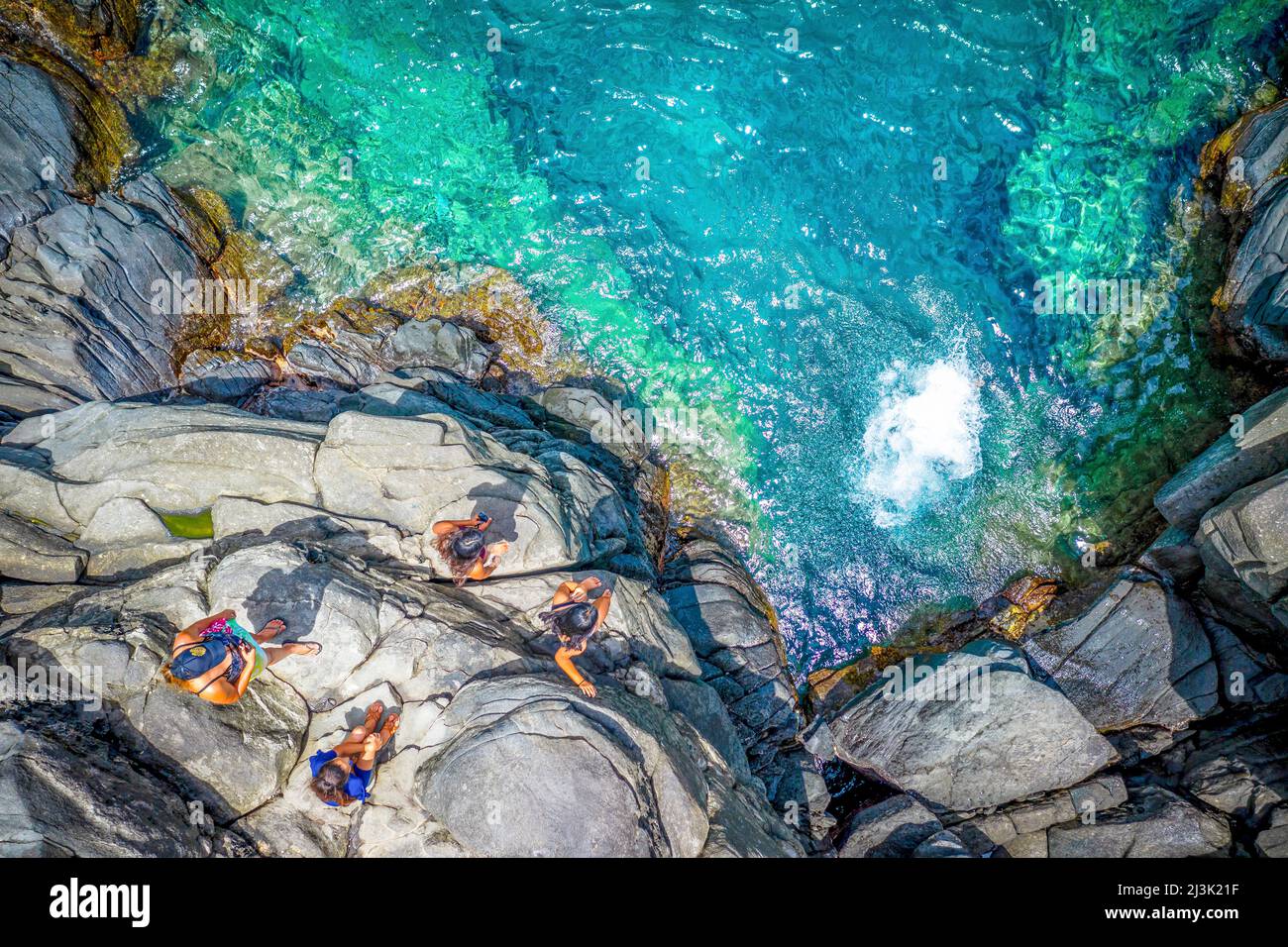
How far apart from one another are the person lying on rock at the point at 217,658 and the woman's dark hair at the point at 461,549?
272cm

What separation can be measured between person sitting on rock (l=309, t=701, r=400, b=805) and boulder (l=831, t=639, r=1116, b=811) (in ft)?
33.6

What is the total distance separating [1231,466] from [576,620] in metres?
13.7

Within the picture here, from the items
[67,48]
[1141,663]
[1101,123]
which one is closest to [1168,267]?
[1101,123]

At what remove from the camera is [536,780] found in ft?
27.3

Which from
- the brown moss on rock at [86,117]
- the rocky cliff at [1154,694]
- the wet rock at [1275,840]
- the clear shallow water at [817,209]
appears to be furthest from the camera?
the clear shallow water at [817,209]

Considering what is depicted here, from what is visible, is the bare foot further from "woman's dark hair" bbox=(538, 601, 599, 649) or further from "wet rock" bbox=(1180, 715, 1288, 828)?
"wet rock" bbox=(1180, 715, 1288, 828)

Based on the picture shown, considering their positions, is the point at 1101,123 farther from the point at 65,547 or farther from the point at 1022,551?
the point at 65,547

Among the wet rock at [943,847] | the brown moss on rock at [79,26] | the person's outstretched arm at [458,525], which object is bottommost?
the wet rock at [943,847]

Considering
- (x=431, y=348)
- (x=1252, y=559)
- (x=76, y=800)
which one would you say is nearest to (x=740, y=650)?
(x=1252, y=559)

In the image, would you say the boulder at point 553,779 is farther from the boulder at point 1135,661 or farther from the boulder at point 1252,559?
the boulder at point 1252,559

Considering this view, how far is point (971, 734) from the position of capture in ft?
43.9

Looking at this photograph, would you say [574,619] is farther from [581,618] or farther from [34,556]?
[34,556]

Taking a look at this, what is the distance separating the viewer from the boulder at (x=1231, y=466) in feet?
40.8

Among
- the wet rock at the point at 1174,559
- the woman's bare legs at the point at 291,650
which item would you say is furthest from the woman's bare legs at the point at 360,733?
the wet rock at the point at 1174,559
